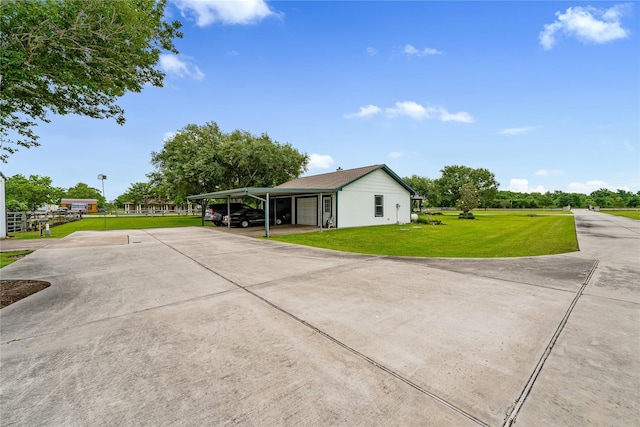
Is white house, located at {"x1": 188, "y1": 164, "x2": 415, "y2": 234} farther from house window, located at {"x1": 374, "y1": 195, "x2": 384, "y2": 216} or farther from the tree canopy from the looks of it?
the tree canopy

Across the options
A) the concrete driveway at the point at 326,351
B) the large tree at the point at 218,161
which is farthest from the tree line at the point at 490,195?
the concrete driveway at the point at 326,351

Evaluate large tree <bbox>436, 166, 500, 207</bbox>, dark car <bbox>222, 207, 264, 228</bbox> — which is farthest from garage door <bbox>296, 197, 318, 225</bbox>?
large tree <bbox>436, 166, 500, 207</bbox>

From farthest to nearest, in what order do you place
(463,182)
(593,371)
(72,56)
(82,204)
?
(82,204)
(463,182)
(72,56)
(593,371)

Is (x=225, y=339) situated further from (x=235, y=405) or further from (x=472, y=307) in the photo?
(x=472, y=307)

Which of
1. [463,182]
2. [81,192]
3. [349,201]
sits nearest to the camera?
[349,201]

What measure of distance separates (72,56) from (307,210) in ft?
48.5

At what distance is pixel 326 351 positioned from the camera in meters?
2.68

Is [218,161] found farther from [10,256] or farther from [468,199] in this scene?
[468,199]

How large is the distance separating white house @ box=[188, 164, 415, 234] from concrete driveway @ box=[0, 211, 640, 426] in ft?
35.8

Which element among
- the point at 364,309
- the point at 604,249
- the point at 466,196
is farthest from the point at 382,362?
the point at 466,196

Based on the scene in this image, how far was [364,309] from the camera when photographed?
380 cm

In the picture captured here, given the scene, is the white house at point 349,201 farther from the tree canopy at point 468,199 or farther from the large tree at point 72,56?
the tree canopy at point 468,199

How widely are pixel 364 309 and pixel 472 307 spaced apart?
1.60 metres

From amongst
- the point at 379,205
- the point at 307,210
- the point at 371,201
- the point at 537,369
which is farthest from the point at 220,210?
the point at 537,369
